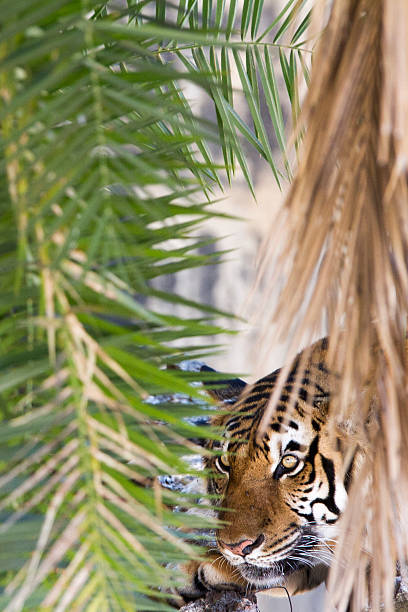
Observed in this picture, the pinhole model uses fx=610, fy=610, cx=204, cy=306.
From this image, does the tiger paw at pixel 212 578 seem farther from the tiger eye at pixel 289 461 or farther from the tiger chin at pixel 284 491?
the tiger eye at pixel 289 461

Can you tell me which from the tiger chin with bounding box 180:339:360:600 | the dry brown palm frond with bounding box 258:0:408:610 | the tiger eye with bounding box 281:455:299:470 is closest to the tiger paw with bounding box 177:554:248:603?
the tiger chin with bounding box 180:339:360:600

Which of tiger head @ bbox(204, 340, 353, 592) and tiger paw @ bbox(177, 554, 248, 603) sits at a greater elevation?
tiger head @ bbox(204, 340, 353, 592)

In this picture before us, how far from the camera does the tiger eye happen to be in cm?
93

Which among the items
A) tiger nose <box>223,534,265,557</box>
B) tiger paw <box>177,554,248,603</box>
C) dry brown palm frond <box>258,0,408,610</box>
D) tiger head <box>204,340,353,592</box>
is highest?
dry brown palm frond <box>258,0,408,610</box>

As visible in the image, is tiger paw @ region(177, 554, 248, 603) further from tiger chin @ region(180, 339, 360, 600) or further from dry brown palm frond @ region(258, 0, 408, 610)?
dry brown palm frond @ region(258, 0, 408, 610)

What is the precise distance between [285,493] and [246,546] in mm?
97

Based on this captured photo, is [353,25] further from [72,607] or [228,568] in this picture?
[228,568]

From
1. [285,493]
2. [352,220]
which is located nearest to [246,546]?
[285,493]

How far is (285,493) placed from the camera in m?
0.93

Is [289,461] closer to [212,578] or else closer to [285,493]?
[285,493]

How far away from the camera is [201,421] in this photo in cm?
113

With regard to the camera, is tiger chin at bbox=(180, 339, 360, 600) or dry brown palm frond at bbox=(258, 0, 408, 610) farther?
tiger chin at bbox=(180, 339, 360, 600)

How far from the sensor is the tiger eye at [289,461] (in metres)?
0.93

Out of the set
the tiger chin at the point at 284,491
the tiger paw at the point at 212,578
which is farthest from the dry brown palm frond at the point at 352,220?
the tiger paw at the point at 212,578
